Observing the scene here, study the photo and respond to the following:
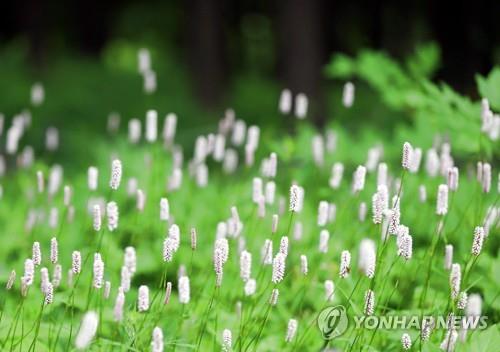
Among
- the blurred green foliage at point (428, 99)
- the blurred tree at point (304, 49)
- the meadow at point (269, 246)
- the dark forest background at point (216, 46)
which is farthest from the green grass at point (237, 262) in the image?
the blurred tree at point (304, 49)

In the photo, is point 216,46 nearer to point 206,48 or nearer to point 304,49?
point 206,48

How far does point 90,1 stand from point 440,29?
1369cm

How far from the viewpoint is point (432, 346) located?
95.8 inches

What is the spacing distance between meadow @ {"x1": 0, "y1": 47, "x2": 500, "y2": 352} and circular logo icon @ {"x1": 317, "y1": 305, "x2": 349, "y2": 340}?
1.1 inches

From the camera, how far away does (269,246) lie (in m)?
2.90

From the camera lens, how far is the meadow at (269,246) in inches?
98.9

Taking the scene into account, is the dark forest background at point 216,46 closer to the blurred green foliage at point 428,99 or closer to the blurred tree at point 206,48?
the blurred tree at point 206,48

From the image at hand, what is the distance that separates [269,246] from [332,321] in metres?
0.38

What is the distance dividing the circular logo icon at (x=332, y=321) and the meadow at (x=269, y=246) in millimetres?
28

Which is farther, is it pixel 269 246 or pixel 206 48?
pixel 206 48

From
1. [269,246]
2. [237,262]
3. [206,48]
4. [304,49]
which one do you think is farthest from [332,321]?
[206,48]

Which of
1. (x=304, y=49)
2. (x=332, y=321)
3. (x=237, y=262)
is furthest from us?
(x=304, y=49)

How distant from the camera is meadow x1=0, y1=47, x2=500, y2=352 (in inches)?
98.9

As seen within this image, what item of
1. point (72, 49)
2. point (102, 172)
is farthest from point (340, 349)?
point (72, 49)
